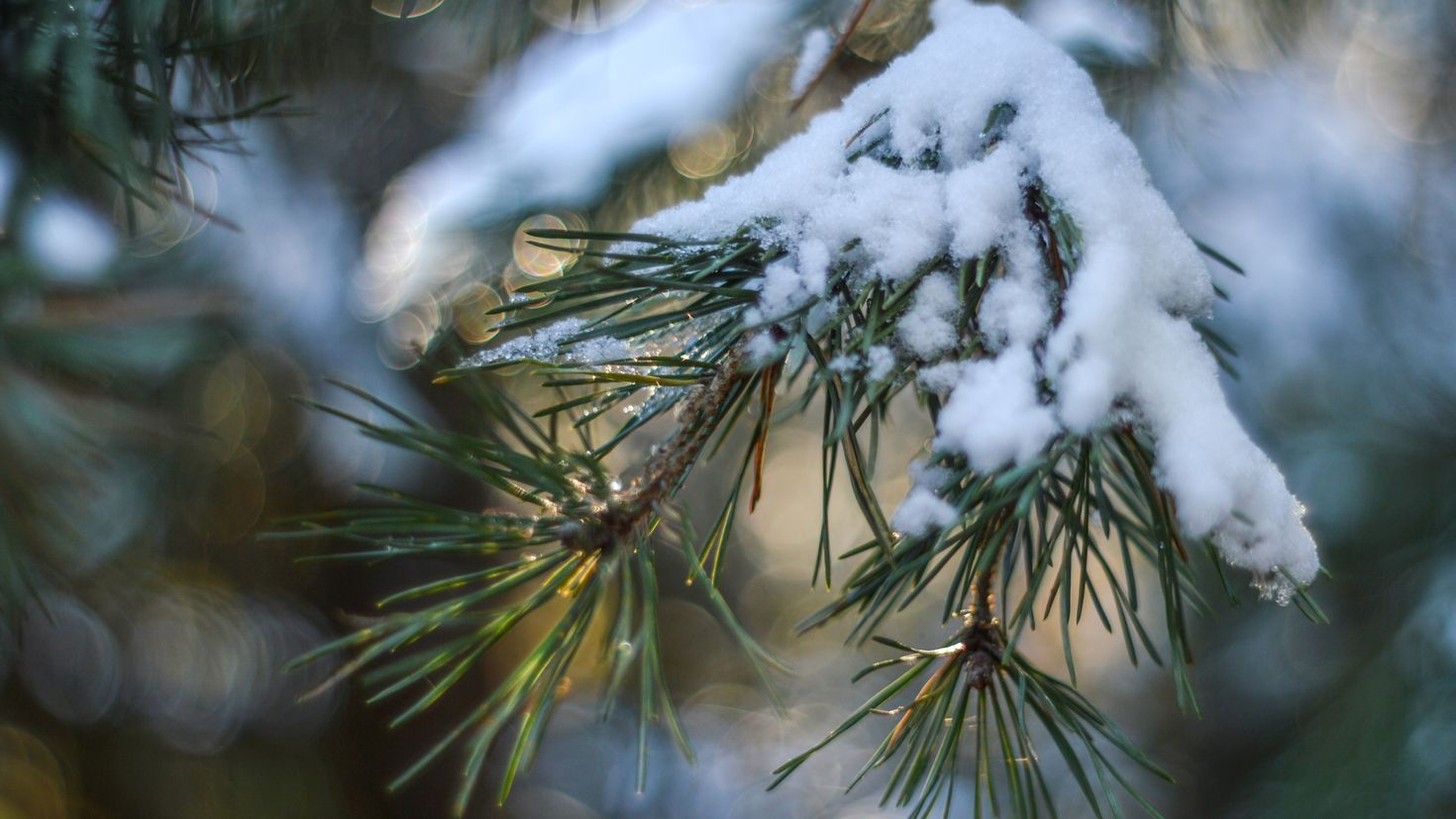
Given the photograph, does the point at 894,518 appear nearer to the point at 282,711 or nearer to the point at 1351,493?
the point at 1351,493

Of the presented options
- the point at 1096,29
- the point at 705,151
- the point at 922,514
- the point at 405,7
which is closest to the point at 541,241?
the point at 705,151

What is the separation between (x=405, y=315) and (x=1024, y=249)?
40.8 inches

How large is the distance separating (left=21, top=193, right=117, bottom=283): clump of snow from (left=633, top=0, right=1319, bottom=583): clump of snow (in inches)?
20.0

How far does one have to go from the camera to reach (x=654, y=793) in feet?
6.46

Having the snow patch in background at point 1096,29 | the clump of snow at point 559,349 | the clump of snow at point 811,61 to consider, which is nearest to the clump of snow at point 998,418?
the clump of snow at point 559,349

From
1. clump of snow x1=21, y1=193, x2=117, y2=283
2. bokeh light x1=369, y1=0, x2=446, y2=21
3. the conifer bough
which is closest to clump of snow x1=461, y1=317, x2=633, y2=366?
the conifer bough

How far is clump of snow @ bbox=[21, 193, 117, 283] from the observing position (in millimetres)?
578

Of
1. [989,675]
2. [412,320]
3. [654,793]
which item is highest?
[412,320]

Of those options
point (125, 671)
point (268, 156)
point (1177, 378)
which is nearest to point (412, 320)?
point (268, 156)

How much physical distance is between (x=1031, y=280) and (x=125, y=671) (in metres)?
2.14

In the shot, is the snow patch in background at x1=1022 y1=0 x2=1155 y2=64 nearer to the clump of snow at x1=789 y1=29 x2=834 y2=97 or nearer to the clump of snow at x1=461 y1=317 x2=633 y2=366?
the clump of snow at x1=789 y1=29 x2=834 y2=97

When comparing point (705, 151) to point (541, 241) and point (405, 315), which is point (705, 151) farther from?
point (405, 315)

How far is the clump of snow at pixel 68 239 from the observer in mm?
578

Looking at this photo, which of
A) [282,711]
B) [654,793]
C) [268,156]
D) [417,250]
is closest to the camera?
[417,250]
